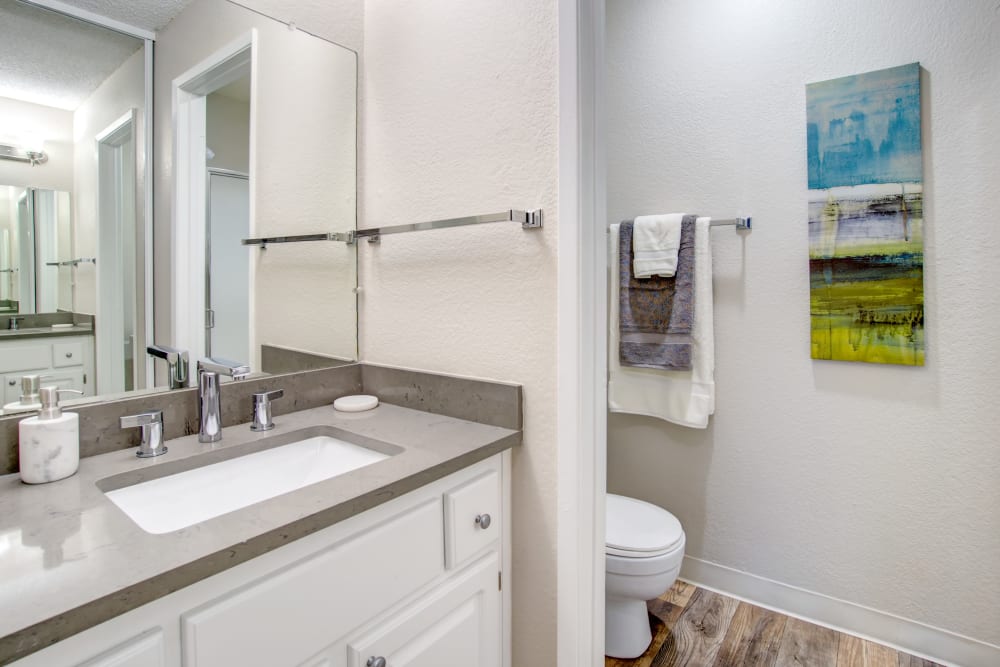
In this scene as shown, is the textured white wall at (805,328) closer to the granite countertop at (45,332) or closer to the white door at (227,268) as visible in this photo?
the white door at (227,268)

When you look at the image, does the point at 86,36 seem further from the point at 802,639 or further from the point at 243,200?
the point at 802,639

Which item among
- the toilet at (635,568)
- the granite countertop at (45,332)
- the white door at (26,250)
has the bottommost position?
the toilet at (635,568)

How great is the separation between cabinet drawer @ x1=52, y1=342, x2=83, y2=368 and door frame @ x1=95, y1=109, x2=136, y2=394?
3cm

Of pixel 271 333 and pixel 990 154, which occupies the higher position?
pixel 990 154

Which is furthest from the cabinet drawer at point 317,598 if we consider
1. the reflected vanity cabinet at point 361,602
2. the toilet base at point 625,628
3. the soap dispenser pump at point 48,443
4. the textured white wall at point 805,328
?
the textured white wall at point 805,328

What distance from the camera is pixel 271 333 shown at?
4.27 feet

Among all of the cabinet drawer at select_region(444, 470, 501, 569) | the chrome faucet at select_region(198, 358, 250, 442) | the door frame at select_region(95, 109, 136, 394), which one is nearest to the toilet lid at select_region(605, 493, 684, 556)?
the cabinet drawer at select_region(444, 470, 501, 569)

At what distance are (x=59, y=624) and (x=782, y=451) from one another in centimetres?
193

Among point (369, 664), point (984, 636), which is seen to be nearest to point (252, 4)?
point (369, 664)

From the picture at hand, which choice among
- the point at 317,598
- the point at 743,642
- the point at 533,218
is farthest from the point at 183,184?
the point at 743,642

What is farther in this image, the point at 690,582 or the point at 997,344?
the point at 690,582

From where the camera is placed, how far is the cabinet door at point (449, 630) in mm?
810

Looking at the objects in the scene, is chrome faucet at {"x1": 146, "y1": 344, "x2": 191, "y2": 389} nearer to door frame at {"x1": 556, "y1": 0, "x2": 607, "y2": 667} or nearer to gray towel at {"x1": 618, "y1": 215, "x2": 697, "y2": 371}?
door frame at {"x1": 556, "y1": 0, "x2": 607, "y2": 667}

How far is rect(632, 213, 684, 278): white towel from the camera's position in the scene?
1849mm
